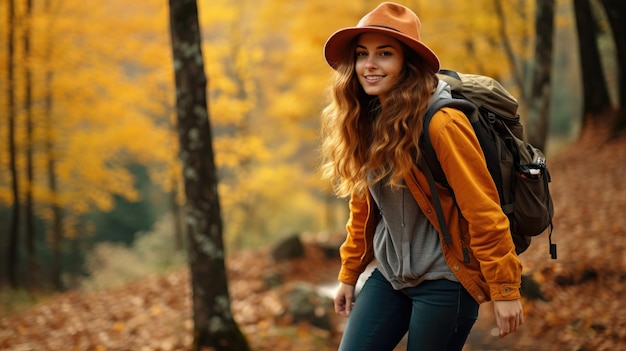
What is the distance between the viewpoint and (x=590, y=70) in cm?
1335

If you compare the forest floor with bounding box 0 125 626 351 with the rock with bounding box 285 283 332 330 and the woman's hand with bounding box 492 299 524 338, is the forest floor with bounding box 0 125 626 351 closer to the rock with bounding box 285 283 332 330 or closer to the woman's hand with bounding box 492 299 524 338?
the rock with bounding box 285 283 332 330

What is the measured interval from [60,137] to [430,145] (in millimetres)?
12739

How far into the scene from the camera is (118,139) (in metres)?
13.7

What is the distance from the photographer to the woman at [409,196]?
85.8 inches

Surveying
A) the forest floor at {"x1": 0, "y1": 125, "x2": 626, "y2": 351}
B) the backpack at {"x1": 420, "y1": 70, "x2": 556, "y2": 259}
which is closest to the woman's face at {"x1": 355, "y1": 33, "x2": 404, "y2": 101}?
the backpack at {"x1": 420, "y1": 70, "x2": 556, "y2": 259}

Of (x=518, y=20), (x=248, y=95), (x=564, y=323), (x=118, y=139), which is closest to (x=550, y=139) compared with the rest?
(x=518, y=20)

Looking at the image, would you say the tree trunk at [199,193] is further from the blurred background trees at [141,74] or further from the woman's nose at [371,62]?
the blurred background trees at [141,74]

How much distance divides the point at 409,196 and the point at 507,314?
594 millimetres

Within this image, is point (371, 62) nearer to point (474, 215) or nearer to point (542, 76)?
point (474, 215)

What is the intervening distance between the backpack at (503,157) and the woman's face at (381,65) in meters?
0.23

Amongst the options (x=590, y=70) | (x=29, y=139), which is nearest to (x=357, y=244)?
(x=29, y=139)

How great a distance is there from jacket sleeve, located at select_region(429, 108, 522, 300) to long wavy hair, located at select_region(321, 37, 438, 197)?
0.12m

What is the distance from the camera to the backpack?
2271 mm

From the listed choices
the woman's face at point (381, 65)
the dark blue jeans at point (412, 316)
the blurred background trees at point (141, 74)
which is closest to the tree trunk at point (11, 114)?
the blurred background trees at point (141, 74)
